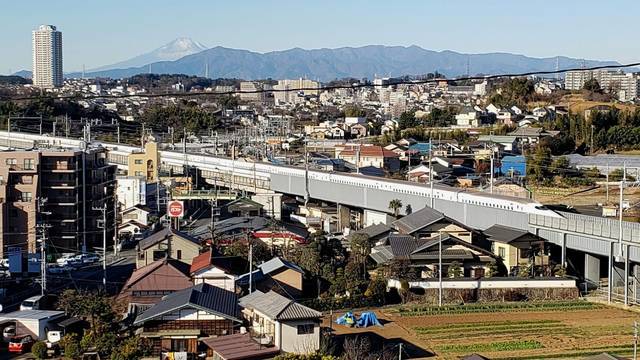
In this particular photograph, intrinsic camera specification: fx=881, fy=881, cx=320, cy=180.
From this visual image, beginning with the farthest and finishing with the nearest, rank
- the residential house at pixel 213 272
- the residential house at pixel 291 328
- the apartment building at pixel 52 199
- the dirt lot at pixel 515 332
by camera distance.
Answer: the apartment building at pixel 52 199 < the residential house at pixel 213 272 < the dirt lot at pixel 515 332 < the residential house at pixel 291 328

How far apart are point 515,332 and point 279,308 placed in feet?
10.0

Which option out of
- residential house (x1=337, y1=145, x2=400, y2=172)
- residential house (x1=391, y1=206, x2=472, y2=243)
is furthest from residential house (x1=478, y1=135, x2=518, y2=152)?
residential house (x1=391, y1=206, x2=472, y2=243)

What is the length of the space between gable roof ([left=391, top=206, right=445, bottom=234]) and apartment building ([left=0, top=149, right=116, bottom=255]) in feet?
16.8

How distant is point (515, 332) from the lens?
9.29m

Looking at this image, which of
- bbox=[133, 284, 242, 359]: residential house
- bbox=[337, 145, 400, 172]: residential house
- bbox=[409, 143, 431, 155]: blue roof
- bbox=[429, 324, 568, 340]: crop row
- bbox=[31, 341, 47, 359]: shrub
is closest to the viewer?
bbox=[133, 284, 242, 359]: residential house

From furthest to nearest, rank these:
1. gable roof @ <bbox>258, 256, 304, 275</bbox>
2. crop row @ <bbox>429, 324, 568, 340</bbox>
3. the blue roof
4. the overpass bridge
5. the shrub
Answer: the blue roof
the overpass bridge
gable roof @ <bbox>258, 256, 304, 275</bbox>
crop row @ <bbox>429, 324, 568, 340</bbox>
the shrub

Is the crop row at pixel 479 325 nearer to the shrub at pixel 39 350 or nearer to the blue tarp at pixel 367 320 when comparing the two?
the blue tarp at pixel 367 320

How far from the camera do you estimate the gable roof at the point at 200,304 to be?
7.79m

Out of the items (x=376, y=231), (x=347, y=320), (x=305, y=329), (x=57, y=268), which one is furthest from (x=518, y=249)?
(x=57, y=268)

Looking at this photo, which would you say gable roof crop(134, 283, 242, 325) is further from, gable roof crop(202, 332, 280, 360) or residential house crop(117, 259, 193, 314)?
residential house crop(117, 259, 193, 314)

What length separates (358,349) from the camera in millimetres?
7660

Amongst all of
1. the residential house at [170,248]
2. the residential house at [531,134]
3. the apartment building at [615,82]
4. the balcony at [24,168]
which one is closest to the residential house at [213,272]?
the residential house at [170,248]

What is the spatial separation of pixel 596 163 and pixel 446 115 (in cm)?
1382

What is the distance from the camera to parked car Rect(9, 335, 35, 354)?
8.34 metres
